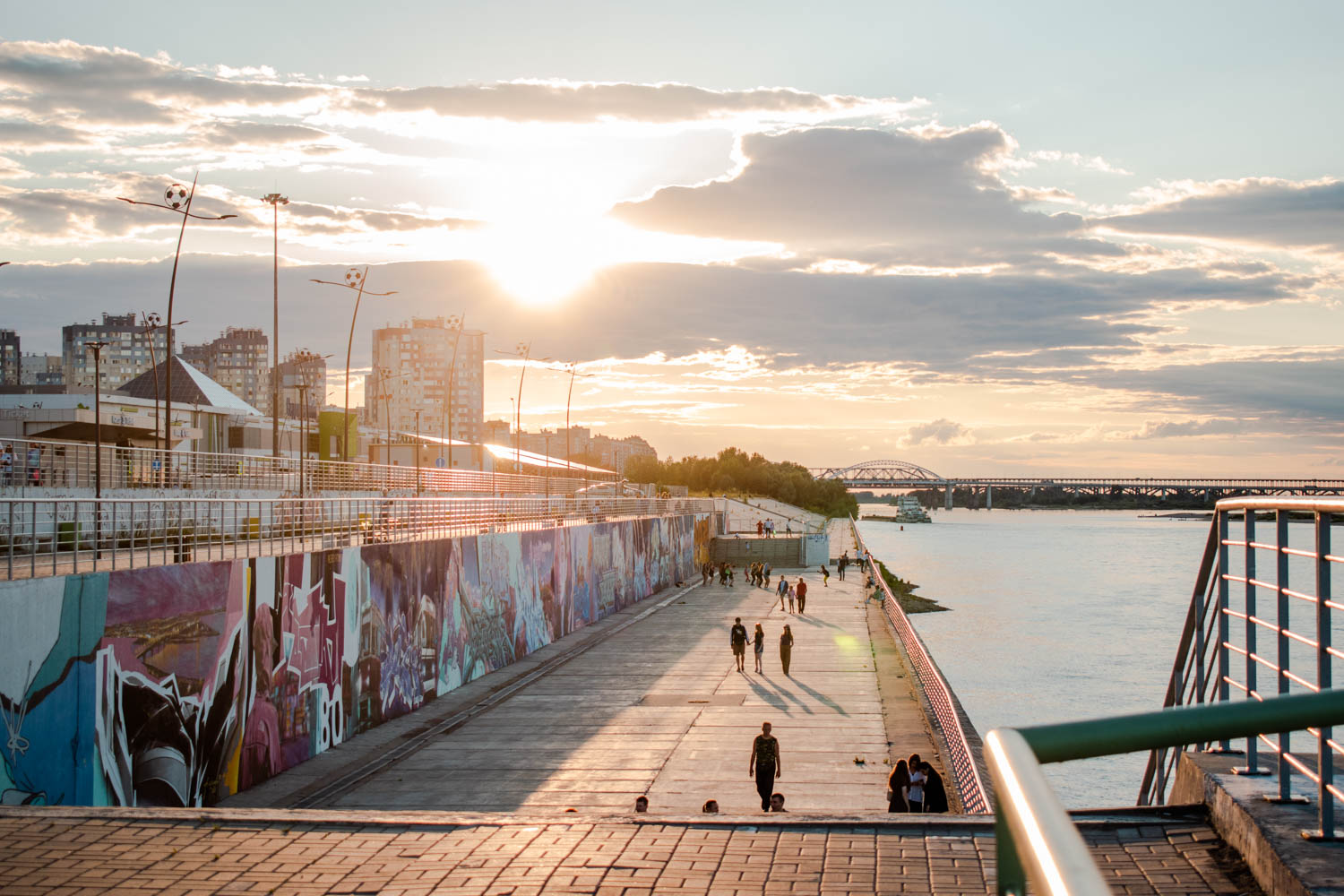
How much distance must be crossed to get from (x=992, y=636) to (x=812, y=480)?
12470cm

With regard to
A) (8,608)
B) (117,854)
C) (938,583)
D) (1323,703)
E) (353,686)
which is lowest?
(938,583)

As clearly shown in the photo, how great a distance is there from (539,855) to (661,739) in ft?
52.8

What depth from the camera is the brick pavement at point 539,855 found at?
5.92m

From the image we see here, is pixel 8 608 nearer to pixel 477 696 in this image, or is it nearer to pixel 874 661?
pixel 477 696

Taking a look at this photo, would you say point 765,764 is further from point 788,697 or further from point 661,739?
point 788,697

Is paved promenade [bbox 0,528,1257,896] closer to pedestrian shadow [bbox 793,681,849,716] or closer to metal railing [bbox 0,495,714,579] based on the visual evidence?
pedestrian shadow [bbox 793,681,849,716]

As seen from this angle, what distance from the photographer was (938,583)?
314 feet

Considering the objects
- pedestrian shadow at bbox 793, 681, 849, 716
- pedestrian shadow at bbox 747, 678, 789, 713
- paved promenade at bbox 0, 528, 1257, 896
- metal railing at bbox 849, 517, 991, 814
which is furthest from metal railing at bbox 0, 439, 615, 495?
metal railing at bbox 849, 517, 991, 814

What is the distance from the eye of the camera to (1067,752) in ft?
8.39

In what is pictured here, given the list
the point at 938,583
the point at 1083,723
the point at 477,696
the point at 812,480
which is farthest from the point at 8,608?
the point at 812,480

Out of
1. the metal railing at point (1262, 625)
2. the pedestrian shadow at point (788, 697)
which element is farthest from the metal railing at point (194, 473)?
the metal railing at point (1262, 625)

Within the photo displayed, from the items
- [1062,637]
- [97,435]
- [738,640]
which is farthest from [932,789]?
[1062,637]

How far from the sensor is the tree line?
160m

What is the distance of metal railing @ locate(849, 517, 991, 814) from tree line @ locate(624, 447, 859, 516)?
121604mm
